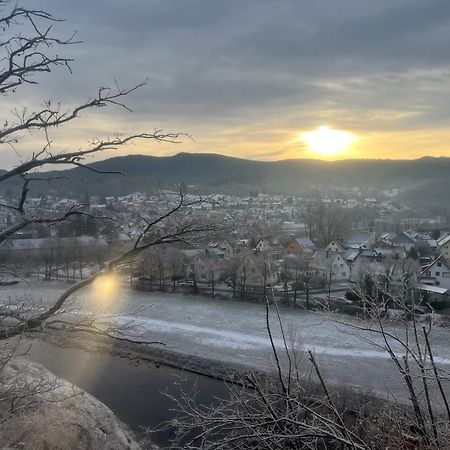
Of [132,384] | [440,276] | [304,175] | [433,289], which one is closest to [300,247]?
[440,276]

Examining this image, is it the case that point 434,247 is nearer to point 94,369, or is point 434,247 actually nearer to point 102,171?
point 94,369

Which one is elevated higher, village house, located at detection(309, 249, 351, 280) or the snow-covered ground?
village house, located at detection(309, 249, 351, 280)

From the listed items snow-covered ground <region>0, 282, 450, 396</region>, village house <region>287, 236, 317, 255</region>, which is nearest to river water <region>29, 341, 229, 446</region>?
snow-covered ground <region>0, 282, 450, 396</region>

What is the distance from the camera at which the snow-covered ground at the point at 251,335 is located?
11.6 meters

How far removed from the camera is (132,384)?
10.8 m

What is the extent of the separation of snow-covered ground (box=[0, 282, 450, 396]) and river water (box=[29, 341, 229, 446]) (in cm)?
94

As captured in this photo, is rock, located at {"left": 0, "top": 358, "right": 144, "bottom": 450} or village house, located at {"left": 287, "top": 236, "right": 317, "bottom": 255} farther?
village house, located at {"left": 287, "top": 236, "right": 317, "bottom": 255}

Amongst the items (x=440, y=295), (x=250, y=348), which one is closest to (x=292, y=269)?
(x=440, y=295)

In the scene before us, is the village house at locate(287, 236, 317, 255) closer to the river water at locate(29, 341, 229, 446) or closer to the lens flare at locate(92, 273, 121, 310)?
the lens flare at locate(92, 273, 121, 310)

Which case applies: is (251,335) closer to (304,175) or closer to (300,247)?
(300,247)

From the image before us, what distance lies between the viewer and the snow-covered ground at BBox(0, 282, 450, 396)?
11.6m

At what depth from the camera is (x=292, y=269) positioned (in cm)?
2202

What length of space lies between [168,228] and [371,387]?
890 centimetres

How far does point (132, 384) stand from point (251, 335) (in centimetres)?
471
